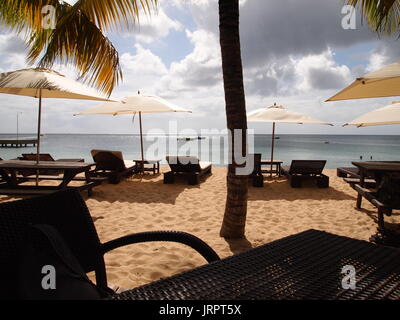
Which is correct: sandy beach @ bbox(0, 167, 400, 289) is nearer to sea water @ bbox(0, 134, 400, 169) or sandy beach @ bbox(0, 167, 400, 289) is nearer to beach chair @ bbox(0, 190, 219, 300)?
beach chair @ bbox(0, 190, 219, 300)

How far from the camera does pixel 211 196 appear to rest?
7.28m

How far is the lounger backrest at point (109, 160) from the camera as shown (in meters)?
8.63

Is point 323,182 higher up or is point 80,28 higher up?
point 80,28

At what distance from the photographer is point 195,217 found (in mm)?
5379

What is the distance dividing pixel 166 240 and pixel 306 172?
7712 millimetres

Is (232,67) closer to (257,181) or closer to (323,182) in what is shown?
(257,181)

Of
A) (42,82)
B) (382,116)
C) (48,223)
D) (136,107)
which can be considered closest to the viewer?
(48,223)

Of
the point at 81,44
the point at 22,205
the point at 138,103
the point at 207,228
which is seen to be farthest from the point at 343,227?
the point at 138,103

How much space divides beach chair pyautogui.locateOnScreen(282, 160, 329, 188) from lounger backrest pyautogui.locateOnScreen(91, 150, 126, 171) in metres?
5.49

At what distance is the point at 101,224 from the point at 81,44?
11.6 feet

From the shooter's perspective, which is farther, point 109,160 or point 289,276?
point 109,160

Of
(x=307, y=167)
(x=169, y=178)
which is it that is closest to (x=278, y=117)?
(x=307, y=167)

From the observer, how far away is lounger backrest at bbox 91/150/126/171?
8633 mm

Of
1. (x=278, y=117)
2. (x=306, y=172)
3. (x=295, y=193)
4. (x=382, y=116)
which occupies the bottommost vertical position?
(x=295, y=193)
